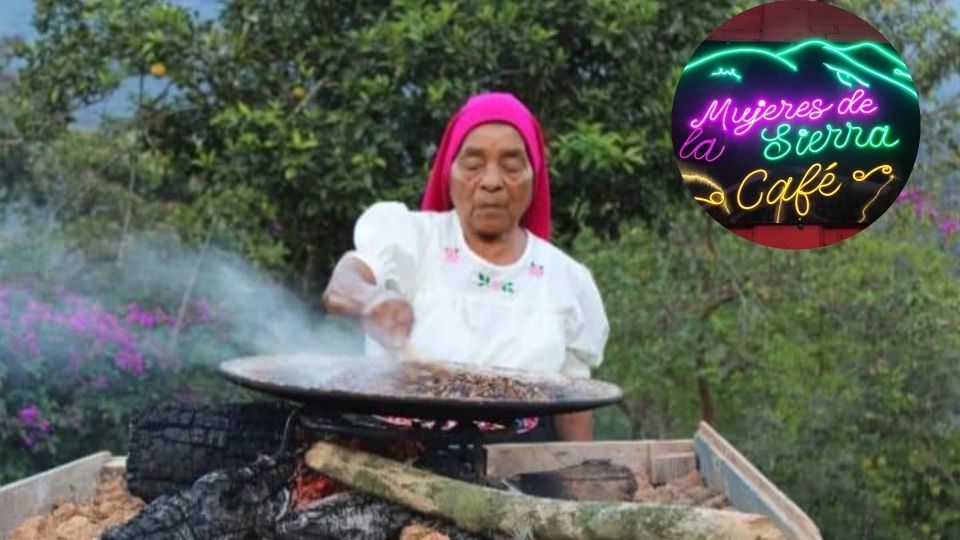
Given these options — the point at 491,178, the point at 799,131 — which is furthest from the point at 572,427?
the point at 799,131

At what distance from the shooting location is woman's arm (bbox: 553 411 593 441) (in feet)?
11.1

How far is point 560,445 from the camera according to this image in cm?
302

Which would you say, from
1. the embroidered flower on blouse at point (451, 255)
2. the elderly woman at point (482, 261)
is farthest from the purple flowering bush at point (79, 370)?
the embroidered flower on blouse at point (451, 255)

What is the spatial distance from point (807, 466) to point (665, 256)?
1277mm

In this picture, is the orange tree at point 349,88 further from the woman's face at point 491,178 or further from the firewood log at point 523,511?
the firewood log at point 523,511

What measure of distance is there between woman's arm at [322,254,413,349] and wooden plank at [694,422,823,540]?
789 millimetres

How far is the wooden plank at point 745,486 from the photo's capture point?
86.7 inches

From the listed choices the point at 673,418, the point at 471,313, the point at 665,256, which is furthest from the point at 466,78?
the point at 673,418

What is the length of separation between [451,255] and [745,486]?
35.6 inches

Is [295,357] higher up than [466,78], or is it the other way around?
[466,78]

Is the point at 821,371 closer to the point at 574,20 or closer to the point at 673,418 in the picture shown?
the point at 673,418

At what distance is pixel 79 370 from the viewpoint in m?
Result: 4.80

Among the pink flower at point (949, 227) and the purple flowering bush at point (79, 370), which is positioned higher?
the pink flower at point (949, 227)

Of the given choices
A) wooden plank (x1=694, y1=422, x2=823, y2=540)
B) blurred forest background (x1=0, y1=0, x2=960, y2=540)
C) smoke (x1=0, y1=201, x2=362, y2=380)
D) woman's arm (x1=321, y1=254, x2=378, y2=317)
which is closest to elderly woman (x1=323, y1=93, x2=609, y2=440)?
woman's arm (x1=321, y1=254, x2=378, y2=317)
